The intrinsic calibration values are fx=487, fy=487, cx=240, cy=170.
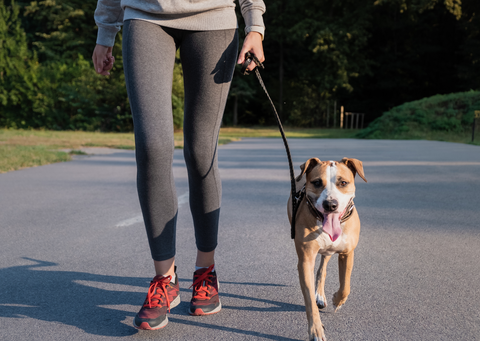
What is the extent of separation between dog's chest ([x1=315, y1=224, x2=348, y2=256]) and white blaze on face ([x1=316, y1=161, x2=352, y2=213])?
0.11 meters

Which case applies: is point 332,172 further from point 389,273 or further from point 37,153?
point 37,153

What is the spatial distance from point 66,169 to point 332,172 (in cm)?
666

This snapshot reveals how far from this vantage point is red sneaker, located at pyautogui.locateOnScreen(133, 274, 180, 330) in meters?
2.04

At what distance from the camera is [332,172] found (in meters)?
2.22

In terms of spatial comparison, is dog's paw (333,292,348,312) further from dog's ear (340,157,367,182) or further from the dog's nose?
dog's ear (340,157,367,182)

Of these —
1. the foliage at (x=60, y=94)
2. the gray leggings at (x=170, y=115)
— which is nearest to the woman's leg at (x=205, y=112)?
the gray leggings at (x=170, y=115)

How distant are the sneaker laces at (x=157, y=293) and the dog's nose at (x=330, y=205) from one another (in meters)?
0.78

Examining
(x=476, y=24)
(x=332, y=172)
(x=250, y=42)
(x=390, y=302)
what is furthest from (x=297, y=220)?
(x=476, y=24)

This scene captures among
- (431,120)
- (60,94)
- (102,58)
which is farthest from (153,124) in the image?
(60,94)

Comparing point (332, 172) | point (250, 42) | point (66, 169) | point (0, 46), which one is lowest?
point (66, 169)

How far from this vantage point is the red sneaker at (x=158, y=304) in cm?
204

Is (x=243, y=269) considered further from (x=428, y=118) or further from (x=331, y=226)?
(x=428, y=118)

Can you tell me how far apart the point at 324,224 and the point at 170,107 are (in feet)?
2.89

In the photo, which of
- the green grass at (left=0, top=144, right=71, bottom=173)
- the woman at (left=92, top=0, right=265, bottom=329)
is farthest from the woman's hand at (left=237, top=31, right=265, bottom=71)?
the green grass at (left=0, top=144, right=71, bottom=173)
